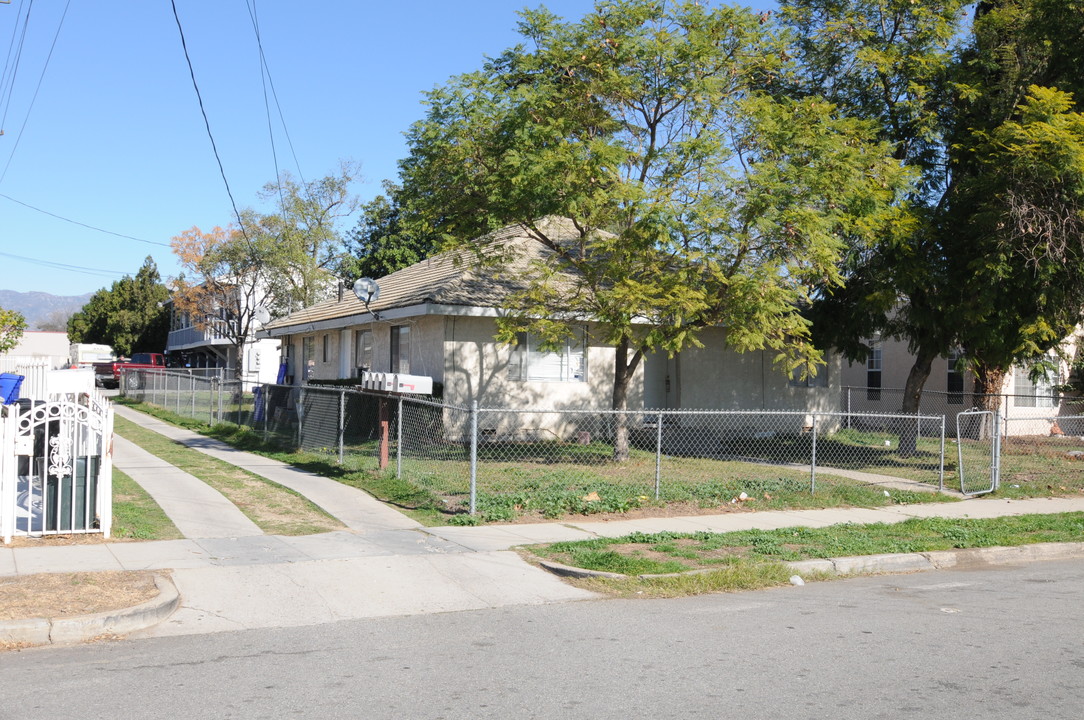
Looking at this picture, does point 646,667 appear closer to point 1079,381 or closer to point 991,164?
point 991,164

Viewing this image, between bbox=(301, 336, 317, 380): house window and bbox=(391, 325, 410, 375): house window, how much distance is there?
22.4ft

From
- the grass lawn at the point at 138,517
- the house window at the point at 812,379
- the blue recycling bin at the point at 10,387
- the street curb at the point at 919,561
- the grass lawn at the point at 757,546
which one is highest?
the house window at the point at 812,379

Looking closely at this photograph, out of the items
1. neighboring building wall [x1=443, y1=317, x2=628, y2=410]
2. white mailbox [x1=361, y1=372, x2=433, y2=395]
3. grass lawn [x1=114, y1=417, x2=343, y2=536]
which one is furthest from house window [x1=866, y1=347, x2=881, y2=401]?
grass lawn [x1=114, y1=417, x2=343, y2=536]

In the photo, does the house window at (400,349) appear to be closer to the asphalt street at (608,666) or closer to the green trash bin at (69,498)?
the green trash bin at (69,498)

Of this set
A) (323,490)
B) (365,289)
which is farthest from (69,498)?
(365,289)

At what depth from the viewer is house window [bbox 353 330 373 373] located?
23859mm

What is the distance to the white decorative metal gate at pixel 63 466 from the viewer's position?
913 cm

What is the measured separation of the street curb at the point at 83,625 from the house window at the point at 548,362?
→ 535 inches

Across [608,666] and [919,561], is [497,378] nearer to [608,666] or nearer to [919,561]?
[919,561]

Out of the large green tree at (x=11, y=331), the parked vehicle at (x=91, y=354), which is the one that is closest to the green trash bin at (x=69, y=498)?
the large green tree at (x=11, y=331)

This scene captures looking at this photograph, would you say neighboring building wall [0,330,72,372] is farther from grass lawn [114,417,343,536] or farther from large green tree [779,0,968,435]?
large green tree [779,0,968,435]

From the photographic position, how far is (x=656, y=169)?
16.0 metres

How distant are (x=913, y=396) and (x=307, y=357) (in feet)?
59.3

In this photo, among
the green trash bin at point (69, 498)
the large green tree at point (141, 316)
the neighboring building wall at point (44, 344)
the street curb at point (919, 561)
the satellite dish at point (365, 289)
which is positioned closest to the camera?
the street curb at point (919, 561)
